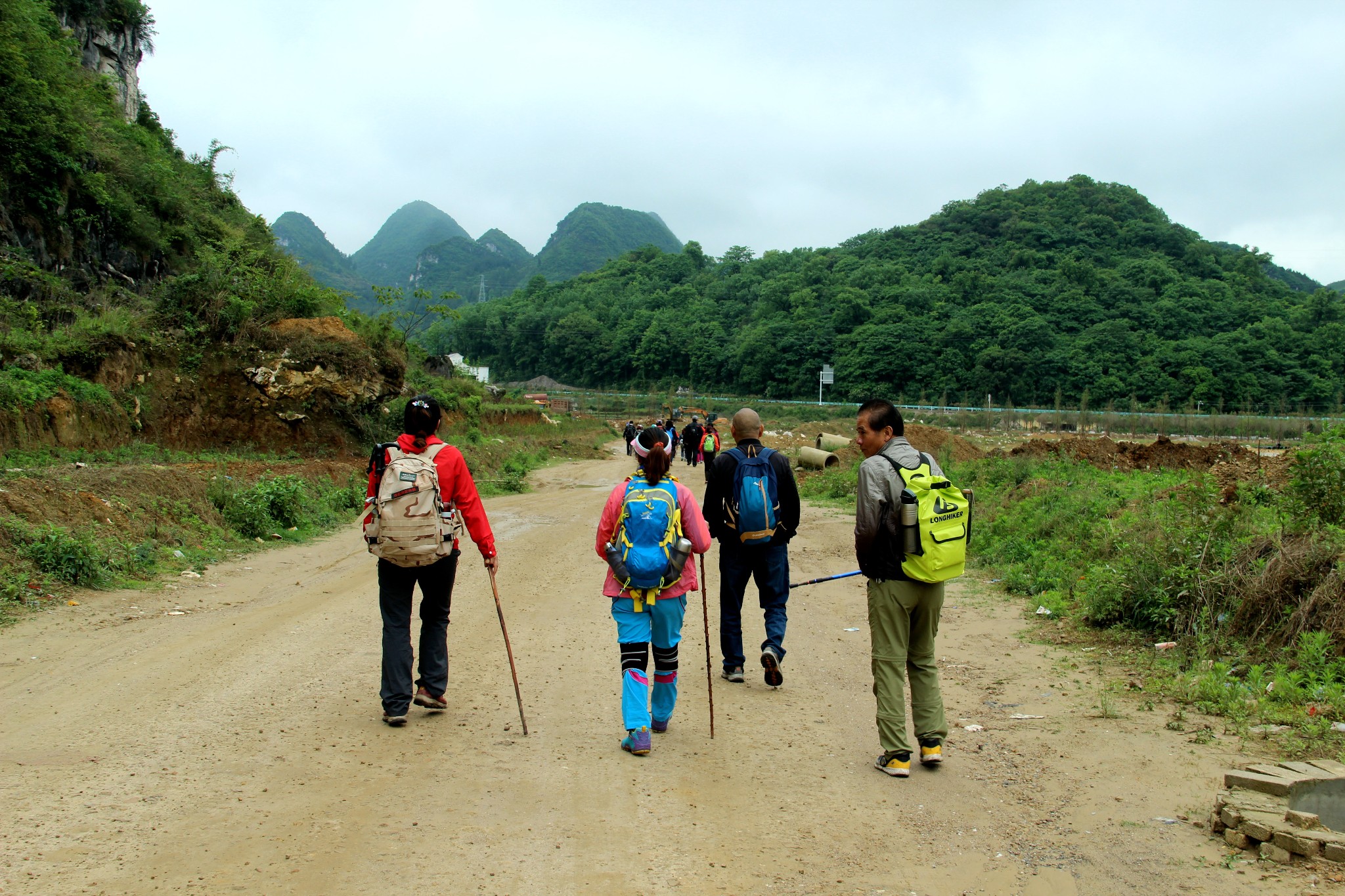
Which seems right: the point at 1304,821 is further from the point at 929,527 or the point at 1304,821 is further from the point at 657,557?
the point at 657,557

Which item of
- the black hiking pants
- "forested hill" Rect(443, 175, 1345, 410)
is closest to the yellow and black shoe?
the black hiking pants

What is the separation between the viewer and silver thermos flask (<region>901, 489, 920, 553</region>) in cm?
469

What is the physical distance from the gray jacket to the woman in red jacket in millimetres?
2242

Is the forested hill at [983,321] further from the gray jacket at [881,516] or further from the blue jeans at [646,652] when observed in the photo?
the blue jeans at [646,652]

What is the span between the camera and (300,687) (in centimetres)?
611

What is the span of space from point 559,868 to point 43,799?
2.52 meters

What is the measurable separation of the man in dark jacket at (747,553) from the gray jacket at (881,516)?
1661 mm

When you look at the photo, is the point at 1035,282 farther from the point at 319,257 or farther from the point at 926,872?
the point at 319,257

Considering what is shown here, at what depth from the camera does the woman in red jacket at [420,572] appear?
5.39m

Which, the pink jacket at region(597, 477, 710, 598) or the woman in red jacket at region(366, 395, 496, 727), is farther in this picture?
the woman in red jacket at region(366, 395, 496, 727)

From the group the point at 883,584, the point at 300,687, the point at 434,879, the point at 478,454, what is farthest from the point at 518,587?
the point at 478,454

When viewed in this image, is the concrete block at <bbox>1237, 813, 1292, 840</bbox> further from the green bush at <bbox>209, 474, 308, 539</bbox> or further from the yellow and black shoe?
the green bush at <bbox>209, 474, 308, 539</bbox>

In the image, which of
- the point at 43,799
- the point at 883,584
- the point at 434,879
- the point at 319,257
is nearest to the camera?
the point at 434,879

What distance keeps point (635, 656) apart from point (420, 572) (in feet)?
4.88
